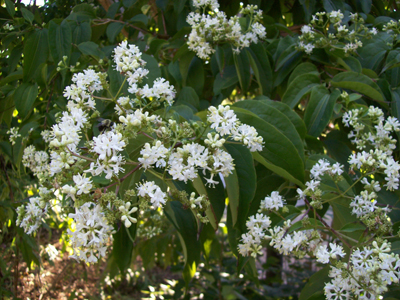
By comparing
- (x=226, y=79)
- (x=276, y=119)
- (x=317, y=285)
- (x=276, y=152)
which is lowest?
(x=317, y=285)

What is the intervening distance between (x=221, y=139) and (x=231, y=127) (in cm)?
5

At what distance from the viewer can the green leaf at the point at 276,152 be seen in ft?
3.04

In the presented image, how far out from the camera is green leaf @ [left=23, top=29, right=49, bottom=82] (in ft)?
4.51

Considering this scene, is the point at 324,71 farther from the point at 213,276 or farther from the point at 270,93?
the point at 213,276

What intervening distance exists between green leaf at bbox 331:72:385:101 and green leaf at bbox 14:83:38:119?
49.4 inches

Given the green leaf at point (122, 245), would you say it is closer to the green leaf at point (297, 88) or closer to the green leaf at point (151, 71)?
the green leaf at point (151, 71)

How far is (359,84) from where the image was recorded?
1257 mm

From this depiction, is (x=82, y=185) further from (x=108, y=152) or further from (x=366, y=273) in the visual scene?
(x=366, y=273)

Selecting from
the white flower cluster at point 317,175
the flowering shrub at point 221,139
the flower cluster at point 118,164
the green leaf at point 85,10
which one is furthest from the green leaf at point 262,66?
the green leaf at point 85,10

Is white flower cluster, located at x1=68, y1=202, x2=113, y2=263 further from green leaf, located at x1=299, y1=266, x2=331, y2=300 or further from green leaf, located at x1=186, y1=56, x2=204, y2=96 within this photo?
green leaf, located at x1=186, y1=56, x2=204, y2=96

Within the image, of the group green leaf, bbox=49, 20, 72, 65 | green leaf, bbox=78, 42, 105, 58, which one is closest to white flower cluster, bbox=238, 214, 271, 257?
green leaf, bbox=78, 42, 105, 58

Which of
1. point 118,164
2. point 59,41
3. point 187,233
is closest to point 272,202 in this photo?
point 187,233

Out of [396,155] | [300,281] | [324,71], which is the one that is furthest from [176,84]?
[300,281]

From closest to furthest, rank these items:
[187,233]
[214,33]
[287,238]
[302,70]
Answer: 1. [287,238]
2. [187,233]
3. [214,33]
4. [302,70]
